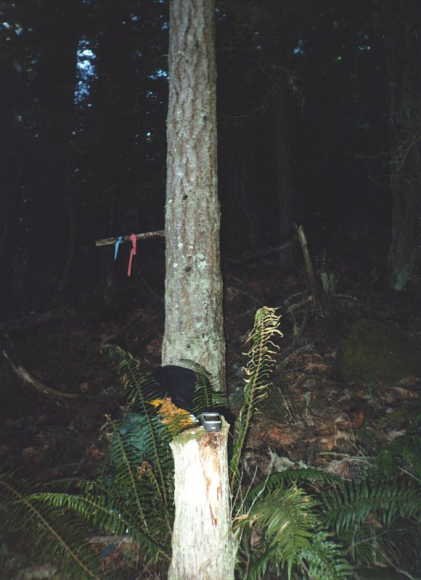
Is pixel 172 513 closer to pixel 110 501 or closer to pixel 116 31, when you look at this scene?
pixel 110 501

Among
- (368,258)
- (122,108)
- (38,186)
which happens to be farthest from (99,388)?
(38,186)

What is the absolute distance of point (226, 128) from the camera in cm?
941

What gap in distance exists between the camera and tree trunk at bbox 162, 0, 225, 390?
3.17 meters

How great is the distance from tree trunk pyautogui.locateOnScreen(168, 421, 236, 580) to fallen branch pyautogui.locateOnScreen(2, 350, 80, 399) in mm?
3008

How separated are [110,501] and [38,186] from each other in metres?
11.6

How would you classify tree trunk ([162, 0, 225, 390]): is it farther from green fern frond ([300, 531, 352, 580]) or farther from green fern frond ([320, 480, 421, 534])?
green fern frond ([300, 531, 352, 580])

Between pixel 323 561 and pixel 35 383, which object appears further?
pixel 35 383

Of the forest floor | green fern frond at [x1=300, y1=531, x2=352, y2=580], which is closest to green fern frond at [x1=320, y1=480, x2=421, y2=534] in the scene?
the forest floor

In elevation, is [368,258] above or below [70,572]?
above

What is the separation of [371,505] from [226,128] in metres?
8.52

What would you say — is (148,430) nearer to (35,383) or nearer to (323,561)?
(323,561)

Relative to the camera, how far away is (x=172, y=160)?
321cm

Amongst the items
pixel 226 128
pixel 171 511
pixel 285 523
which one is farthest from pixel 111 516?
pixel 226 128

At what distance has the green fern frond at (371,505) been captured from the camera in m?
2.50
